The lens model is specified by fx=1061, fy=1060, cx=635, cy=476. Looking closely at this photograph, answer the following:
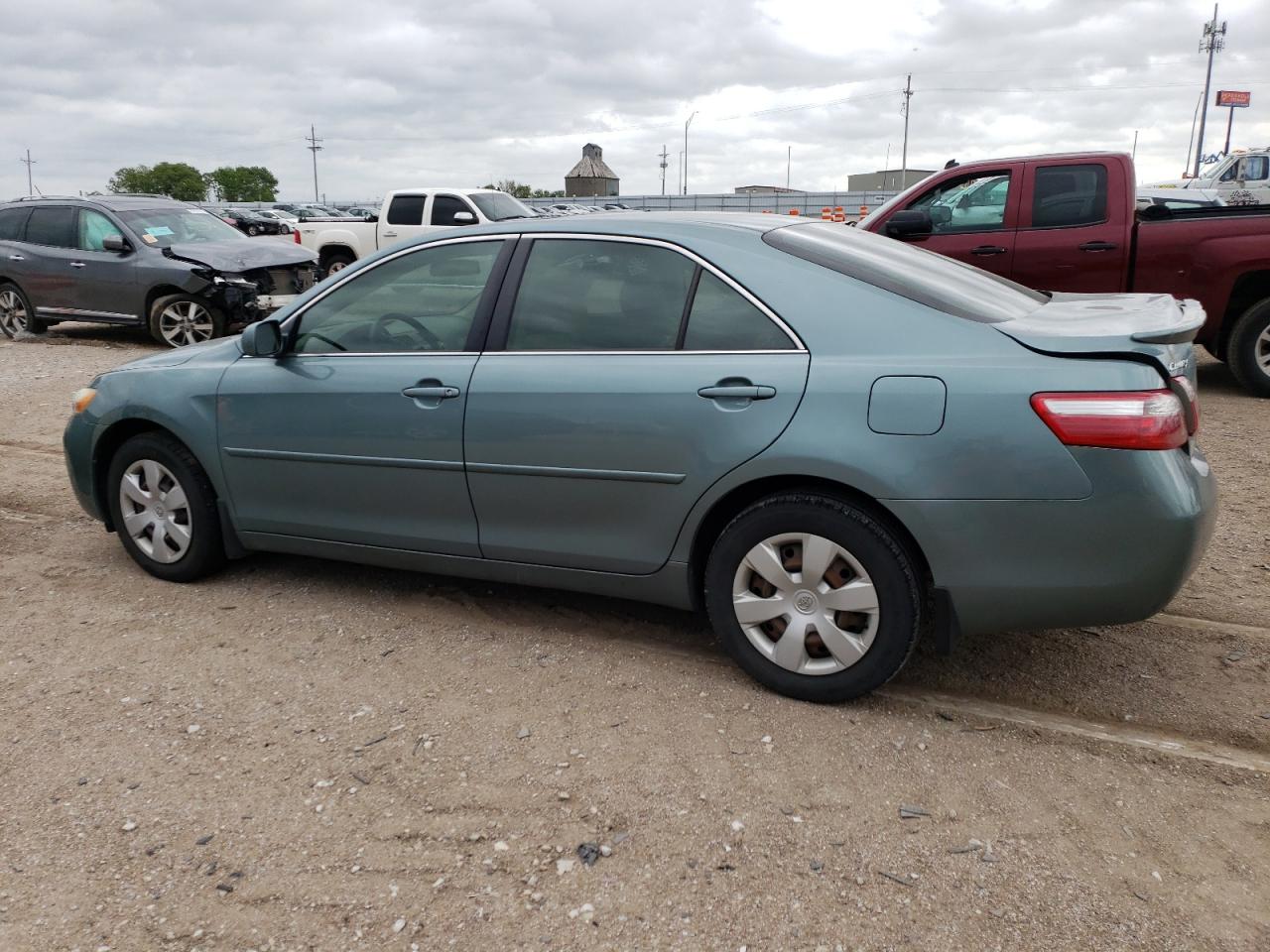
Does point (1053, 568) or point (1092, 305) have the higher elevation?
point (1092, 305)

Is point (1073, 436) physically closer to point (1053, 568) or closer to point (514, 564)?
point (1053, 568)

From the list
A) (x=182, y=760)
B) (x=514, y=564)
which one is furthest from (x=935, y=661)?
(x=182, y=760)

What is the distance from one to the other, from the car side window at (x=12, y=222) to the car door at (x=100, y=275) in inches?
43.3

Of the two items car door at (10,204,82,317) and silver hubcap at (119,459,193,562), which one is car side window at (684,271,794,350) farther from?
car door at (10,204,82,317)

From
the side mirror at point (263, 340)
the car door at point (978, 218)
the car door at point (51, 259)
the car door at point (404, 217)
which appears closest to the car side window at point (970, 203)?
the car door at point (978, 218)

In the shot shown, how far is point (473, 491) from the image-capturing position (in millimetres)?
3855

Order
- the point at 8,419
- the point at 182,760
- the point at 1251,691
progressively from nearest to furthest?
the point at 182,760 < the point at 1251,691 < the point at 8,419

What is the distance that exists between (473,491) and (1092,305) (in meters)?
2.29

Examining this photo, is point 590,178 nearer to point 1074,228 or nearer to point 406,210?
point 406,210

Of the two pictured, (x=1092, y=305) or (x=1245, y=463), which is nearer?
(x=1092, y=305)

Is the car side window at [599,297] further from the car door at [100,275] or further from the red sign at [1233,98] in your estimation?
the red sign at [1233,98]

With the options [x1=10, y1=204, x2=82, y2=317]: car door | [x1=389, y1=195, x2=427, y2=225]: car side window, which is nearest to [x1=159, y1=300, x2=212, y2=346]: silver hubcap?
[x1=10, y1=204, x2=82, y2=317]: car door

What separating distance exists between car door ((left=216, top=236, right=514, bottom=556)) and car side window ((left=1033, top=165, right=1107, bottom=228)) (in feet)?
20.0

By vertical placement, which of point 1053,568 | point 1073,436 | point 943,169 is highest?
point 943,169
